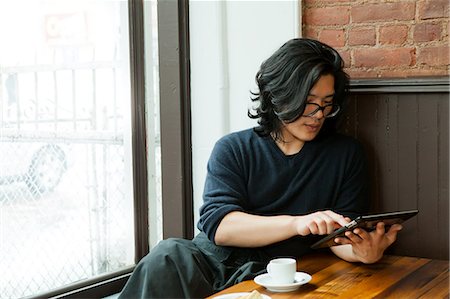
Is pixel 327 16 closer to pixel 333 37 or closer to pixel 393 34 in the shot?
pixel 333 37

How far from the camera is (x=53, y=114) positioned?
3100mm

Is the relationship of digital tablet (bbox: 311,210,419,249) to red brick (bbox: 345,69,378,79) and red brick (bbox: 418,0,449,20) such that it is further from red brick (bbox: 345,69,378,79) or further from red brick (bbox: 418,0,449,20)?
red brick (bbox: 418,0,449,20)

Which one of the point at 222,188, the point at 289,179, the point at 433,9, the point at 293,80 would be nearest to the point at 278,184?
the point at 289,179

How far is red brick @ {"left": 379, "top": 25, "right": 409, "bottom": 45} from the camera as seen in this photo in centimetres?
268

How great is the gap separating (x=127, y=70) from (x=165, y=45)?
24cm

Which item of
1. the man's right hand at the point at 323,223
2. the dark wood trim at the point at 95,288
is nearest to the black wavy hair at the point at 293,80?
the man's right hand at the point at 323,223

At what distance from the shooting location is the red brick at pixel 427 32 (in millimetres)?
2607

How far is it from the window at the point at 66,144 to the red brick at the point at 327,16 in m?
0.79

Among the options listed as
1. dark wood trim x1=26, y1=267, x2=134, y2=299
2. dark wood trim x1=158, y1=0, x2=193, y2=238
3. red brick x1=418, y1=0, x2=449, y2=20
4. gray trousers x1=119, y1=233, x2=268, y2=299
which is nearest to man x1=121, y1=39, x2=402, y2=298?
gray trousers x1=119, y1=233, x2=268, y2=299

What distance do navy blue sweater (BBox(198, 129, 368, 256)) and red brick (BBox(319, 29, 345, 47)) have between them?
1.40ft

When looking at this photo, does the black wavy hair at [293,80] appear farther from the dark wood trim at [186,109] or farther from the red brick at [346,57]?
the dark wood trim at [186,109]

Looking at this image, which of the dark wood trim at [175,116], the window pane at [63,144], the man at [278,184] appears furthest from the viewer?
the dark wood trim at [175,116]

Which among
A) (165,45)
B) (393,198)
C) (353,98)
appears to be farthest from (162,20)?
(393,198)

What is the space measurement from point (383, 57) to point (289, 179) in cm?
56
